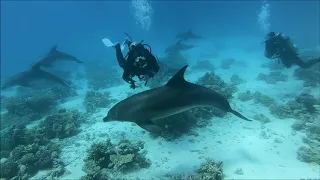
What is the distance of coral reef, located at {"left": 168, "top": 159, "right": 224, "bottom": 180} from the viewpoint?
6.84 m

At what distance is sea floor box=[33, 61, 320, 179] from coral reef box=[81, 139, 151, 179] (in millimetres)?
337

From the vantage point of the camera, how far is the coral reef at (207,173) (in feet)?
22.4

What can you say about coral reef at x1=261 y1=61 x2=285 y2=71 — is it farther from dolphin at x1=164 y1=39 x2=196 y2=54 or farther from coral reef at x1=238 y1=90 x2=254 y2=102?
coral reef at x1=238 y1=90 x2=254 y2=102

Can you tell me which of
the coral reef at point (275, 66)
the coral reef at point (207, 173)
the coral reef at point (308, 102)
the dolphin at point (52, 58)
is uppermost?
the coral reef at point (275, 66)

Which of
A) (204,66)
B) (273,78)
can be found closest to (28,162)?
(273,78)

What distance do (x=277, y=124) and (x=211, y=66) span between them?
46.4 ft

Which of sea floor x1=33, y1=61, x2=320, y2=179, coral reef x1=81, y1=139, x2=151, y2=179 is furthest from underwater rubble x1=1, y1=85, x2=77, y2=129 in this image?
coral reef x1=81, y1=139, x2=151, y2=179

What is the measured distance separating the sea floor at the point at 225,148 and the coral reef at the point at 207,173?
13.1 inches

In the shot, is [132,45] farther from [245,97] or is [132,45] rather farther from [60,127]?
[245,97]

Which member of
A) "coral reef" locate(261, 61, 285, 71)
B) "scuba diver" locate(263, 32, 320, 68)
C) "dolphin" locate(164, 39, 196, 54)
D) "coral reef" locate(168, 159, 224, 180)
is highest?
"dolphin" locate(164, 39, 196, 54)

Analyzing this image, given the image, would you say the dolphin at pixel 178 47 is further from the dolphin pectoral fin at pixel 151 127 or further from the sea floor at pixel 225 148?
the dolphin pectoral fin at pixel 151 127

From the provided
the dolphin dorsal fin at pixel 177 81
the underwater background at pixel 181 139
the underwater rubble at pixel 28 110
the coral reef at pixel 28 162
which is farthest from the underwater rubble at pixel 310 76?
the underwater rubble at pixel 28 110

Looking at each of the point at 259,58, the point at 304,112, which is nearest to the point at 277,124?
the point at 304,112

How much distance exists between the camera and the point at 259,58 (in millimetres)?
27766
